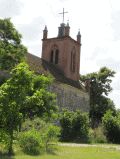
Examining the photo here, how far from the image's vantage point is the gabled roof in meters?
57.0

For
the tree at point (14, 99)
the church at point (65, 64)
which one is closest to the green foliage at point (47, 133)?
the tree at point (14, 99)

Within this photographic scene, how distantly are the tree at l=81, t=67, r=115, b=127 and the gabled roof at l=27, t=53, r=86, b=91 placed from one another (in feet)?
17.3

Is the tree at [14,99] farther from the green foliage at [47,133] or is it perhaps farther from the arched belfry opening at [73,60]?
the arched belfry opening at [73,60]

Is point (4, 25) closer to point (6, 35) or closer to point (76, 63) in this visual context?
point (6, 35)

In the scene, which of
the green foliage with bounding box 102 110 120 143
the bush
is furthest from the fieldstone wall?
the bush

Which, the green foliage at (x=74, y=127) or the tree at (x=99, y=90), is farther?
the tree at (x=99, y=90)

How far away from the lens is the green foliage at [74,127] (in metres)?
41.2

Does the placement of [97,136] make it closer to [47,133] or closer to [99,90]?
[47,133]

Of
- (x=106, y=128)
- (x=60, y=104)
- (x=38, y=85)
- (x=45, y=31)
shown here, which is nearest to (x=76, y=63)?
(x=45, y=31)

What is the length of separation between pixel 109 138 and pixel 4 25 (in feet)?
54.9

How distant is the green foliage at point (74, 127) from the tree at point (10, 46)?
8.50 meters

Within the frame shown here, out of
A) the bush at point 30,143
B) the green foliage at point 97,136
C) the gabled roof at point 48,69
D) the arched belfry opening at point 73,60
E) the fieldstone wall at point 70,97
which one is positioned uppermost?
the arched belfry opening at point 73,60

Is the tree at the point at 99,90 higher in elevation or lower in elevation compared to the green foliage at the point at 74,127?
higher

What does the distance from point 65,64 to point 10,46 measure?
98.9 ft
